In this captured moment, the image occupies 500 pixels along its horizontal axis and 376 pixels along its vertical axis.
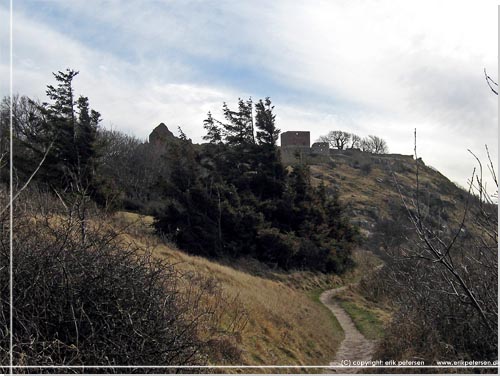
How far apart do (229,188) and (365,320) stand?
13.9 metres

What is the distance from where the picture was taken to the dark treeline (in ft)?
72.8

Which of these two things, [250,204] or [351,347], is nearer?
[351,347]

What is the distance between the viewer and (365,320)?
12.6 meters

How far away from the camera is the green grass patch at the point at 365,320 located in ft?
34.3

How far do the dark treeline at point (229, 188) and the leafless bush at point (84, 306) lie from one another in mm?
16116

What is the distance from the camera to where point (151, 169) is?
36375 millimetres

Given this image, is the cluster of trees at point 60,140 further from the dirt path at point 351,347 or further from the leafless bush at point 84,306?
the leafless bush at point 84,306

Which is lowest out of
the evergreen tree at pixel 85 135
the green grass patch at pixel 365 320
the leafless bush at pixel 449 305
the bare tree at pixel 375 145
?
the green grass patch at pixel 365 320

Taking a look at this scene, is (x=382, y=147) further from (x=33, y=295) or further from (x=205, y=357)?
(x=33, y=295)

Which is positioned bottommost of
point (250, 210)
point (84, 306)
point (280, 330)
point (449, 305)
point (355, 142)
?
point (280, 330)

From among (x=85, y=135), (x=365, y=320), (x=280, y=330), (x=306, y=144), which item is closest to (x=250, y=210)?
(x=85, y=135)

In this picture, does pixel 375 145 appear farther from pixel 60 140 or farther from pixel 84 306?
pixel 60 140

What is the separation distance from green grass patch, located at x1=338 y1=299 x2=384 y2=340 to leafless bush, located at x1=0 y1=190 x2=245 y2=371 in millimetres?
5484

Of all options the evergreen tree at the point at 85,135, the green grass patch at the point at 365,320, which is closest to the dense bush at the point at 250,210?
the evergreen tree at the point at 85,135
